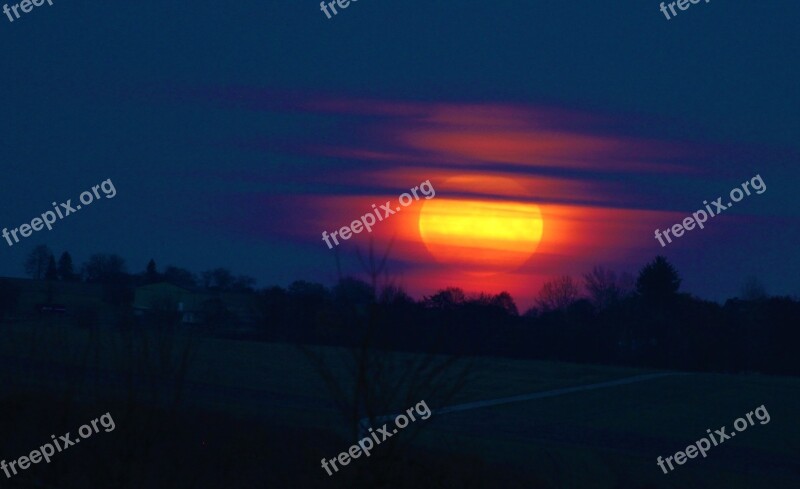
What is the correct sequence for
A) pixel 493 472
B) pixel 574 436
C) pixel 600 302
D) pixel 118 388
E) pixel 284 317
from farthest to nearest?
pixel 600 302 < pixel 574 436 < pixel 493 472 < pixel 118 388 < pixel 284 317

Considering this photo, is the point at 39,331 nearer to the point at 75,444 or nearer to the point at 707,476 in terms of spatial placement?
the point at 75,444

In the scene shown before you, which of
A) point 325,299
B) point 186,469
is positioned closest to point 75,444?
point 186,469

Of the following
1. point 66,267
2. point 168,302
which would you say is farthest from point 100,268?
point 168,302

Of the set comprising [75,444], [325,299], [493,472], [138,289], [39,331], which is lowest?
[493,472]

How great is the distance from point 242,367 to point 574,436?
57.9 ft

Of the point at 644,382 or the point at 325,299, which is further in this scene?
the point at 644,382

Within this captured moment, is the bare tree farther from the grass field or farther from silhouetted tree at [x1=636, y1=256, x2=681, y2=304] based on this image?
silhouetted tree at [x1=636, y1=256, x2=681, y2=304]

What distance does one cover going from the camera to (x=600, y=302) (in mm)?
88562

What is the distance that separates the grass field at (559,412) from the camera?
73.0 feet

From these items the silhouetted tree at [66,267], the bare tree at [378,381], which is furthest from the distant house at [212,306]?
the silhouetted tree at [66,267]

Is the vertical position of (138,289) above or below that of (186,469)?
above

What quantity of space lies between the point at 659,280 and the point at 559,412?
43098 millimetres

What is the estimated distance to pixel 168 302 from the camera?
15.6 metres

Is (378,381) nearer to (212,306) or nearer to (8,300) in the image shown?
(212,306)
